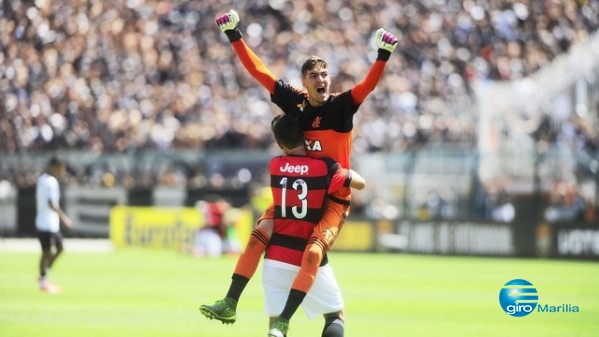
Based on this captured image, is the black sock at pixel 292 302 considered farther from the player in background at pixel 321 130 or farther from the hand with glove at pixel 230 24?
the hand with glove at pixel 230 24

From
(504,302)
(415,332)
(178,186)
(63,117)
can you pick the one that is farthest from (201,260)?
(415,332)

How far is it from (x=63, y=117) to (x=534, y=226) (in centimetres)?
1410

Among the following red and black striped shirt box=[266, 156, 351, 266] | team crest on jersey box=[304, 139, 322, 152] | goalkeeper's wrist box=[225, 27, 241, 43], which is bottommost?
red and black striped shirt box=[266, 156, 351, 266]

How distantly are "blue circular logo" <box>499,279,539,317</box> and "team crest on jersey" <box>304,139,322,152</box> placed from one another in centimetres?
577

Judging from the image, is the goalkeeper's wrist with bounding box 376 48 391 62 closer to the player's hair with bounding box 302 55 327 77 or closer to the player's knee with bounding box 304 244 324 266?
the player's hair with bounding box 302 55 327 77

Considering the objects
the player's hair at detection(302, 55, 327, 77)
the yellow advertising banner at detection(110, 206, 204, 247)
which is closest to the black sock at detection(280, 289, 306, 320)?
the player's hair at detection(302, 55, 327, 77)

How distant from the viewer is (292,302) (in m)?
8.84

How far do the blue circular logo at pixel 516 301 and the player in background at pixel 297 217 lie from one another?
19.1ft

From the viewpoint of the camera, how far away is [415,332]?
12703 mm

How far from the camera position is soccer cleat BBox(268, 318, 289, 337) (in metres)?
8.63

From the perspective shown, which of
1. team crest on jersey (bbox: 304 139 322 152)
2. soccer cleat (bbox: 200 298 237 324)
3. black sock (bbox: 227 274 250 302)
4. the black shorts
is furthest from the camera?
the black shorts

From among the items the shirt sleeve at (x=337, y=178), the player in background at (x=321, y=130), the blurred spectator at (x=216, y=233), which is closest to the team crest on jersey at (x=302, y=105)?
the player in background at (x=321, y=130)

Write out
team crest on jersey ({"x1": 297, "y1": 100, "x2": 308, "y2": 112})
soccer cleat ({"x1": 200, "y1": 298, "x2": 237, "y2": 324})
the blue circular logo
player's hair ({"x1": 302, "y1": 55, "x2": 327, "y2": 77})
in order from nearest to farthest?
soccer cleat ({"x1": 200, "y1": 298, "x2": 237, "y2": 324}) < player's hair ({"x1": 302, "y1": 55, "x2": 327, "y2": 77}) < team crest on jersey ({"x1": 297, "y1": 100, "x2": 308, "y2": 112}) < the blue circular logo

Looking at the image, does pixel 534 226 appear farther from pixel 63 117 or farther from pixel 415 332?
pixel 415 332
